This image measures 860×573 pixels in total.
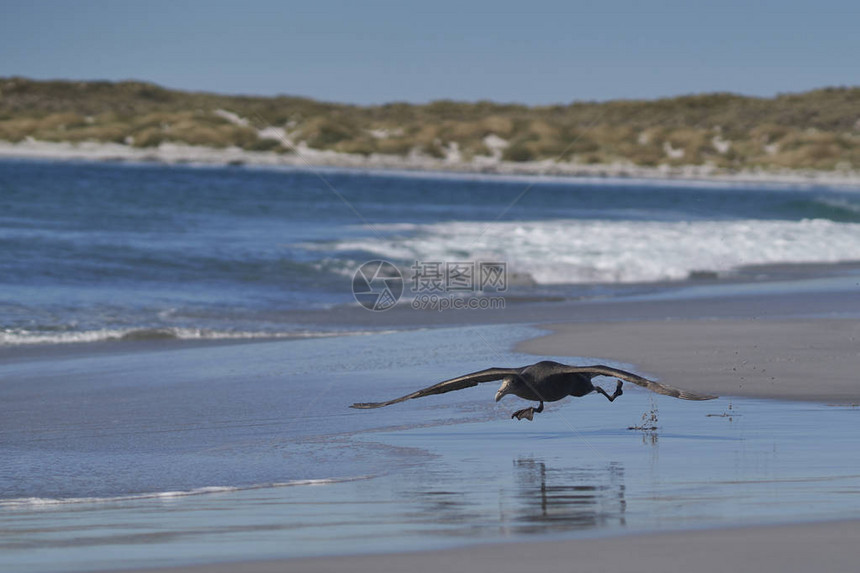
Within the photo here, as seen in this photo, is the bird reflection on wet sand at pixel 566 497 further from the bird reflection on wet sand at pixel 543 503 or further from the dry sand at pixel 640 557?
the dry sand at pixel 640 557

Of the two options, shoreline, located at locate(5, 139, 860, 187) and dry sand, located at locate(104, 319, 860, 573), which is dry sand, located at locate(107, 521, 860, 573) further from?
shoreline, located at locate(5, 139, 860, 187)

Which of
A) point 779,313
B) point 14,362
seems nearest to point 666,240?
point 779,313

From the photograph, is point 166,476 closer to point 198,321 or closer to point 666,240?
point 198,321

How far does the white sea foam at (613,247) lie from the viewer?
20.4m

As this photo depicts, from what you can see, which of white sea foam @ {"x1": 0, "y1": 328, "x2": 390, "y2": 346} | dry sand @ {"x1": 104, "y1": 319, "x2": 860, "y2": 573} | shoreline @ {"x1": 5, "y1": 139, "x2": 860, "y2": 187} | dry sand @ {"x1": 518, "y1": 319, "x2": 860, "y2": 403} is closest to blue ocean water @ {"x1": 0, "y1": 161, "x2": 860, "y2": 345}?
white sea foam @ {"x1": 0, "y1": 328, "x2": 390, "y2": 346}

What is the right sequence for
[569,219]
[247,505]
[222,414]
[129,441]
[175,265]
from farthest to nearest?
[569,219] → [175,265] → [222,414] → [129,441] → [247,505]

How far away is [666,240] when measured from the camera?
2523 centimetres

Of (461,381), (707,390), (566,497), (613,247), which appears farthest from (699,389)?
(613,247)

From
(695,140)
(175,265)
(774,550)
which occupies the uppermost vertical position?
(695,140)

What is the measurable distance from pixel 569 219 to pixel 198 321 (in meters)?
22.3
